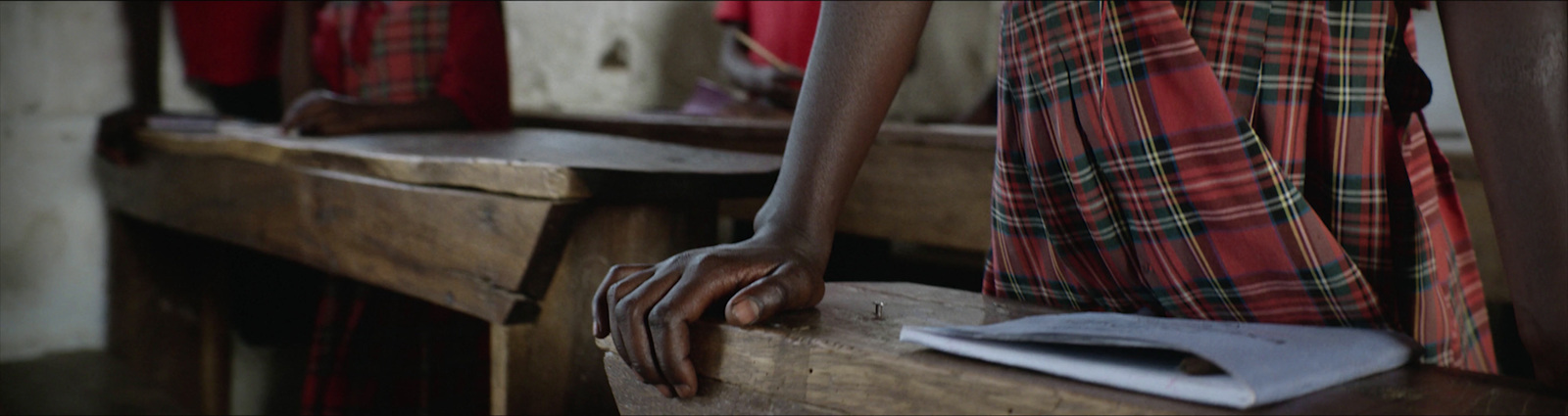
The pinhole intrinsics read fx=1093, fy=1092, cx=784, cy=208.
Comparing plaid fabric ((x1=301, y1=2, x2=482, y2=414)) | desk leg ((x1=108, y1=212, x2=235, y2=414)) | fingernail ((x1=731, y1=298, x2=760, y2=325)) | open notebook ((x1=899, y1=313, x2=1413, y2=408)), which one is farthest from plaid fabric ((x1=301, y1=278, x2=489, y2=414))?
open notebook ((x1=899, y1=313, x2=1413, y2=408))

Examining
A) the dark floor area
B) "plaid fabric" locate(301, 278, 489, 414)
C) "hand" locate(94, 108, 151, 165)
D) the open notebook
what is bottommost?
the dark floor area

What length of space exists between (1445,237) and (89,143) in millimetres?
2852

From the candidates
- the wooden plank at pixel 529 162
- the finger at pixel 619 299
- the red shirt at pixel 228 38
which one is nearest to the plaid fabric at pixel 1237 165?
the finger at pixel 619 299

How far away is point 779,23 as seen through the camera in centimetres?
417

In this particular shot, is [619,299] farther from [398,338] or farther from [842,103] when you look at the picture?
[398,338]

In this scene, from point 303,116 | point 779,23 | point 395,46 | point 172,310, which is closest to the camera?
point 303,116

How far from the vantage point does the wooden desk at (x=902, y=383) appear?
535 millimetres

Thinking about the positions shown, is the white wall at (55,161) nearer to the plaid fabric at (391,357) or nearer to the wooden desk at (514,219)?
the plaid fabric at (391,357)

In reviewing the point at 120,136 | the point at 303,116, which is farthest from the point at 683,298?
the point at 120,136

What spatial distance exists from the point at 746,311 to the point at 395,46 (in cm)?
203

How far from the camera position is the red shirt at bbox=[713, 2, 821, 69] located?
13.4 feet

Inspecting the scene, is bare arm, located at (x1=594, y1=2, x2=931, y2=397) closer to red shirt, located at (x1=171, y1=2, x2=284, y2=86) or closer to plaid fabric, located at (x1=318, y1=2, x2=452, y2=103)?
plaid fabric, located at (x1=318, y1=2, x2=452, y2=103)

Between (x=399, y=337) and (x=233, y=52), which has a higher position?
(x=233, y=52)

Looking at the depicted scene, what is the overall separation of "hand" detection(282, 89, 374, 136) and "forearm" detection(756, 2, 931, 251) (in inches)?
54.2
